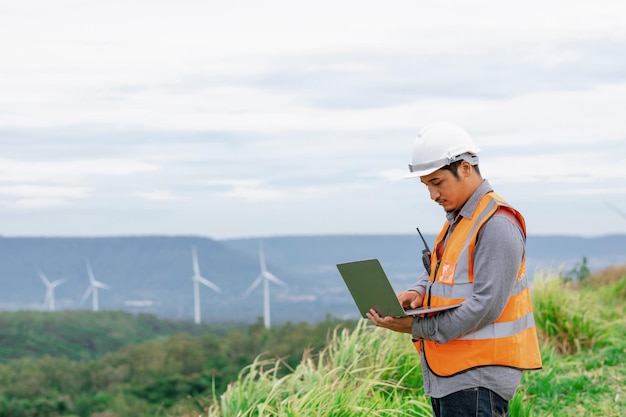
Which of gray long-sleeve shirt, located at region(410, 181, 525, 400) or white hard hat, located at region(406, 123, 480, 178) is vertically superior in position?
white hard hat, located at region(406, 123, 480, 178)

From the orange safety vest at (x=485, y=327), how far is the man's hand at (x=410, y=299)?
0.19 meters

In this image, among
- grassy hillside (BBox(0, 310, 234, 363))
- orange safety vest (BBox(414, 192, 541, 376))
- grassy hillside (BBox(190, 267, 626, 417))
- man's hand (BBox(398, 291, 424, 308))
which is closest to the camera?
orange safety vest (BBox(414, 192, 541, 376))

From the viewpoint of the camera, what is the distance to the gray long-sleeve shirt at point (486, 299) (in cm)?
382

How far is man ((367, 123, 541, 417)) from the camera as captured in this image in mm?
3873

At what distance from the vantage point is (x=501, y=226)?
3863mm

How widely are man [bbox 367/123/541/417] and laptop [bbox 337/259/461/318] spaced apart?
50 millimetres

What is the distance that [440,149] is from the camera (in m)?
3.98

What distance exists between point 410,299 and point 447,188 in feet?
1.94

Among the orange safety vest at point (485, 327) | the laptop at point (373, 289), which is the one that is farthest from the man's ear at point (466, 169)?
the laptop at point (373, 289)

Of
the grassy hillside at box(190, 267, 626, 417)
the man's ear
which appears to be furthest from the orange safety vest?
the grassy hillside at box(190, 267, 626, 417)

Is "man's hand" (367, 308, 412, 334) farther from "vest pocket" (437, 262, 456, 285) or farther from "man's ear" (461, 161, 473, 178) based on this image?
"man's ear" (461, 161, 473, 178)

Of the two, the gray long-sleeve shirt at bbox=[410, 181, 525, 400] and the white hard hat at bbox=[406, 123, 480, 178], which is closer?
the gray long-sleeve shirt at bbox=[410, 181, 525, 400]

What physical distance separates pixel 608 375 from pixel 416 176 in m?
5.64

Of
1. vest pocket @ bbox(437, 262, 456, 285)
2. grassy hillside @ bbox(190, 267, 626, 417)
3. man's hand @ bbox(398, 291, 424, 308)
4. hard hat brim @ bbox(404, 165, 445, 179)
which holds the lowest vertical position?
grassy hillside @ bbox(190, 267, 626, 417)
